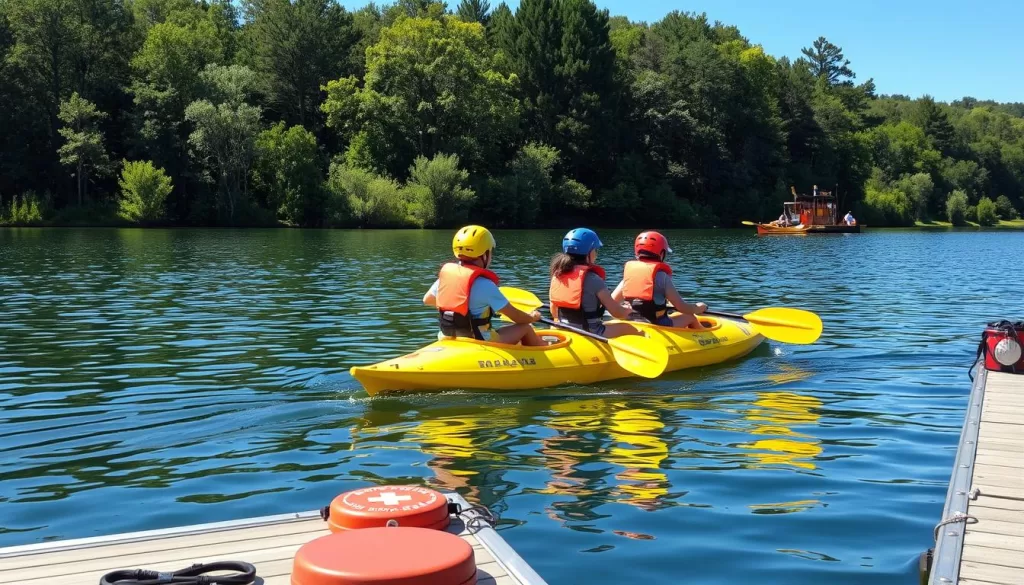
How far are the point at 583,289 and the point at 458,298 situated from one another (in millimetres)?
1698

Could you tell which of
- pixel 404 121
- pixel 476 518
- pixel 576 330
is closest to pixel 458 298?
pixel 576 330

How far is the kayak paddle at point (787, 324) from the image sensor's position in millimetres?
12203

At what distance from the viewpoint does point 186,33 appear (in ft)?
182

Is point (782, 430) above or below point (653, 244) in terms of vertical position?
below

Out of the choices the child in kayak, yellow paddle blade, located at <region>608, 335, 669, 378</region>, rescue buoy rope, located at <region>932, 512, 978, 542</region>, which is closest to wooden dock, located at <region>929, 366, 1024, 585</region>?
rescue buoy rope, located at <region>932, 512, 978, 542</region>

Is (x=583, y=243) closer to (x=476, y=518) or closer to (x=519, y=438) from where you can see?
(x=519, y=438)

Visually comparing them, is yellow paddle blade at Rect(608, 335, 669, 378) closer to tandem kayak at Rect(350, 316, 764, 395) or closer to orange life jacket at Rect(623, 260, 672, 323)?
tandem kayak at Rect(350, 316, 764, 395)

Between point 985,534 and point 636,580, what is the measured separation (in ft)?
5.53

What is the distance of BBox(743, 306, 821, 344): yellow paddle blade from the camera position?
1220cm

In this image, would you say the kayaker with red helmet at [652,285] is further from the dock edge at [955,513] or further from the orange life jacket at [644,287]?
the dock edge at [955,513]

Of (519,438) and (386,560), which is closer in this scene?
(386,560)

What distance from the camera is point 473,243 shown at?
368 inches

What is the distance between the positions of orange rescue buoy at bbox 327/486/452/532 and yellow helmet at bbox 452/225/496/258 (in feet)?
16.5

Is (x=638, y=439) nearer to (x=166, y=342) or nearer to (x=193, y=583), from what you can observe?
(x=193, y=583)
